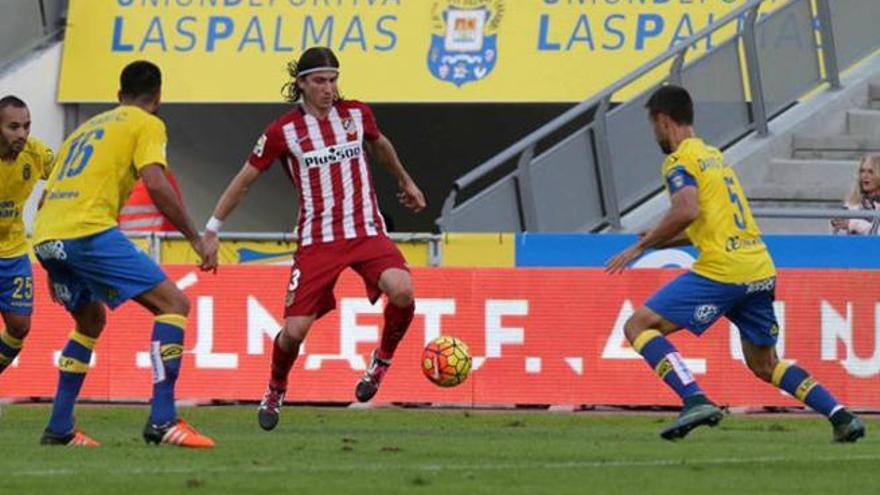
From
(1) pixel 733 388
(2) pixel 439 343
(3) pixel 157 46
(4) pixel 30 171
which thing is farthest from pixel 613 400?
(3) pixel 157 46

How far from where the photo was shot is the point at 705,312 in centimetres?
1242

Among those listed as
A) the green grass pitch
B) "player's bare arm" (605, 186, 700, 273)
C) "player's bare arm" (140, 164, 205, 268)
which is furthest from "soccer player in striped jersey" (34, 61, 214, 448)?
"player's bare arm" (605, 186, 700, 273)

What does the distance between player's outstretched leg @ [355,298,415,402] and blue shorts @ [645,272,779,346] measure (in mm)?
1622

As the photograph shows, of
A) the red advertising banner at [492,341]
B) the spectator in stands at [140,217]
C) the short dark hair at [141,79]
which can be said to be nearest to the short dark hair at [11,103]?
the short dark hair at [141,79]

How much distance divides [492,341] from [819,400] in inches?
186

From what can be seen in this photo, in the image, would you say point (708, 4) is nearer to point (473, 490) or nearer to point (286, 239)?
point (286, 239)

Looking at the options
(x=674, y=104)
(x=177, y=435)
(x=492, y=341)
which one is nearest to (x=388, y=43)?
(x=492, y=341)

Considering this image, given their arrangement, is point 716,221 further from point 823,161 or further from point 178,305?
point 823,161

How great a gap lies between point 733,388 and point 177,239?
15.0 feet

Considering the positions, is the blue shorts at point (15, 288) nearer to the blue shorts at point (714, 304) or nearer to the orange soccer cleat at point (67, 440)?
the orange soccer cleat at point (67, 440)

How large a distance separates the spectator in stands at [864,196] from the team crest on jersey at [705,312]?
16.0ft

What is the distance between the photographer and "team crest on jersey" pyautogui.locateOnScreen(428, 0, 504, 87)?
23.2m

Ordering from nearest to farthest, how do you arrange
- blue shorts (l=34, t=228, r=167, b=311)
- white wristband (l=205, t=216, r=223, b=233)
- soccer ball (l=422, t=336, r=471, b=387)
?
1. blue shorts (l=34, t=228, r=167, b=311)
2. white wristband (l=205, t=216, r=223, b=233)
3. soccer ball (l=422, t=336, r=471, b=387)

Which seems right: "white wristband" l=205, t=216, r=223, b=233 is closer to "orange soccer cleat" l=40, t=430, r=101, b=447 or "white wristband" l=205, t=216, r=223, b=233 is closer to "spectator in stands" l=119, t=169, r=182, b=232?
"orange soccer cleat" l=40, t=430, r=101, b=447
